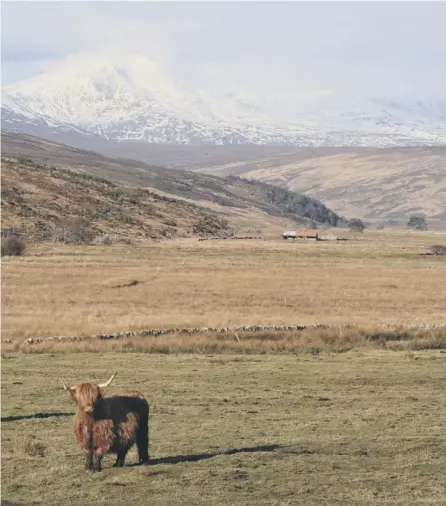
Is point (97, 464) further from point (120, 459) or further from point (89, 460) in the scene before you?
point (120, 459)

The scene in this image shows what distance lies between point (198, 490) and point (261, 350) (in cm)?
2111

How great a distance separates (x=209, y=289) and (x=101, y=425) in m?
49.5

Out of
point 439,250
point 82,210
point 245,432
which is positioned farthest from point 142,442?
point 82,210

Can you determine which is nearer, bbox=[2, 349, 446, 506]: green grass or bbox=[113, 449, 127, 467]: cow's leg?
bbox=[2, 349, 446, 506]: green grass

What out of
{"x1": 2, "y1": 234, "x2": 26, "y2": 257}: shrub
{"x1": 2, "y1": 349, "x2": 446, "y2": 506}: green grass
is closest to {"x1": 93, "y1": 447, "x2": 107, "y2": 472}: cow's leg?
{"x1": 2, "y1": 349, "x2": 446, "y2": 506}: green grass

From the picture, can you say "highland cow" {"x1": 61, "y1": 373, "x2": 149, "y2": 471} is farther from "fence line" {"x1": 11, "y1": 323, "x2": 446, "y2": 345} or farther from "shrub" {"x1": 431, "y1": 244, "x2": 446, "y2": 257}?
"shrub" {"x1": 431, "y1": 244, "x2": 446, "y2": 257}

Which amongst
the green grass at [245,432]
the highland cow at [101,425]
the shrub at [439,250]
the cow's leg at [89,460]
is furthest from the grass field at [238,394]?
the shrub at [439,250]

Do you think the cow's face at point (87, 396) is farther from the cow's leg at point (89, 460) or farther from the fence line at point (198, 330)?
the fence line at point (198, 330)

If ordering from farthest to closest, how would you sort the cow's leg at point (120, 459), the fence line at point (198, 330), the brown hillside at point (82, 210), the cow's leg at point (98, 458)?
1. the brown hillside at point (82, 210)
2. the fence line at point (198, 330)
3. the cow's leg at point (120, 459)
4. the cow's leg at point (98, 458)

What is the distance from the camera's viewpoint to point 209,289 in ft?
214

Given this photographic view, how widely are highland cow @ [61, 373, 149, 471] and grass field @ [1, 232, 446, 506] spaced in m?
0.40

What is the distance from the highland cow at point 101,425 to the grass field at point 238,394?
1.30 ft

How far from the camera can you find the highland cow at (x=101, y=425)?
50.8 ft

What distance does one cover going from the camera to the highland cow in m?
15.5
